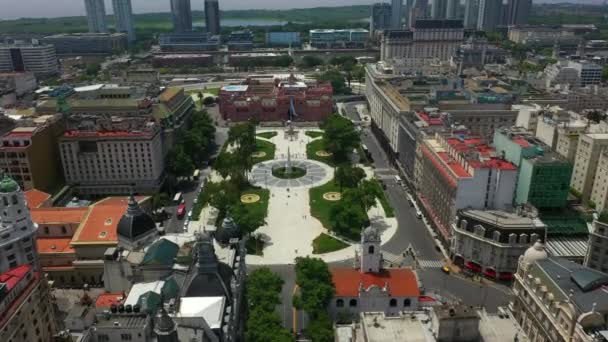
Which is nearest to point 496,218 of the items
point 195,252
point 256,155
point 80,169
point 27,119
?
point 195,252

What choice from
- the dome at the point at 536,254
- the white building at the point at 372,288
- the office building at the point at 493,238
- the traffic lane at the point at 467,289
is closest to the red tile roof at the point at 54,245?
the white building at the point at 372,288

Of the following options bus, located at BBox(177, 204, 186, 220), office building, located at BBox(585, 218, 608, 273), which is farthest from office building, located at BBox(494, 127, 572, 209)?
bus, located at BBox(177, 204, 186, 220)

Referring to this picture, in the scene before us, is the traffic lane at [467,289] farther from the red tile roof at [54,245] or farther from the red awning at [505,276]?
the red tile roof at [54,245]

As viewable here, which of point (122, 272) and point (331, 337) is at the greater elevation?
point (122, 272)

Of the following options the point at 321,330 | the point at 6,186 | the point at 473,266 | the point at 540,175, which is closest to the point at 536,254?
the point at 473,266

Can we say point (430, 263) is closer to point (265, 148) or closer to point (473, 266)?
point (473, 266)

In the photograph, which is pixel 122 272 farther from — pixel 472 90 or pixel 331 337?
pixel 472 90
